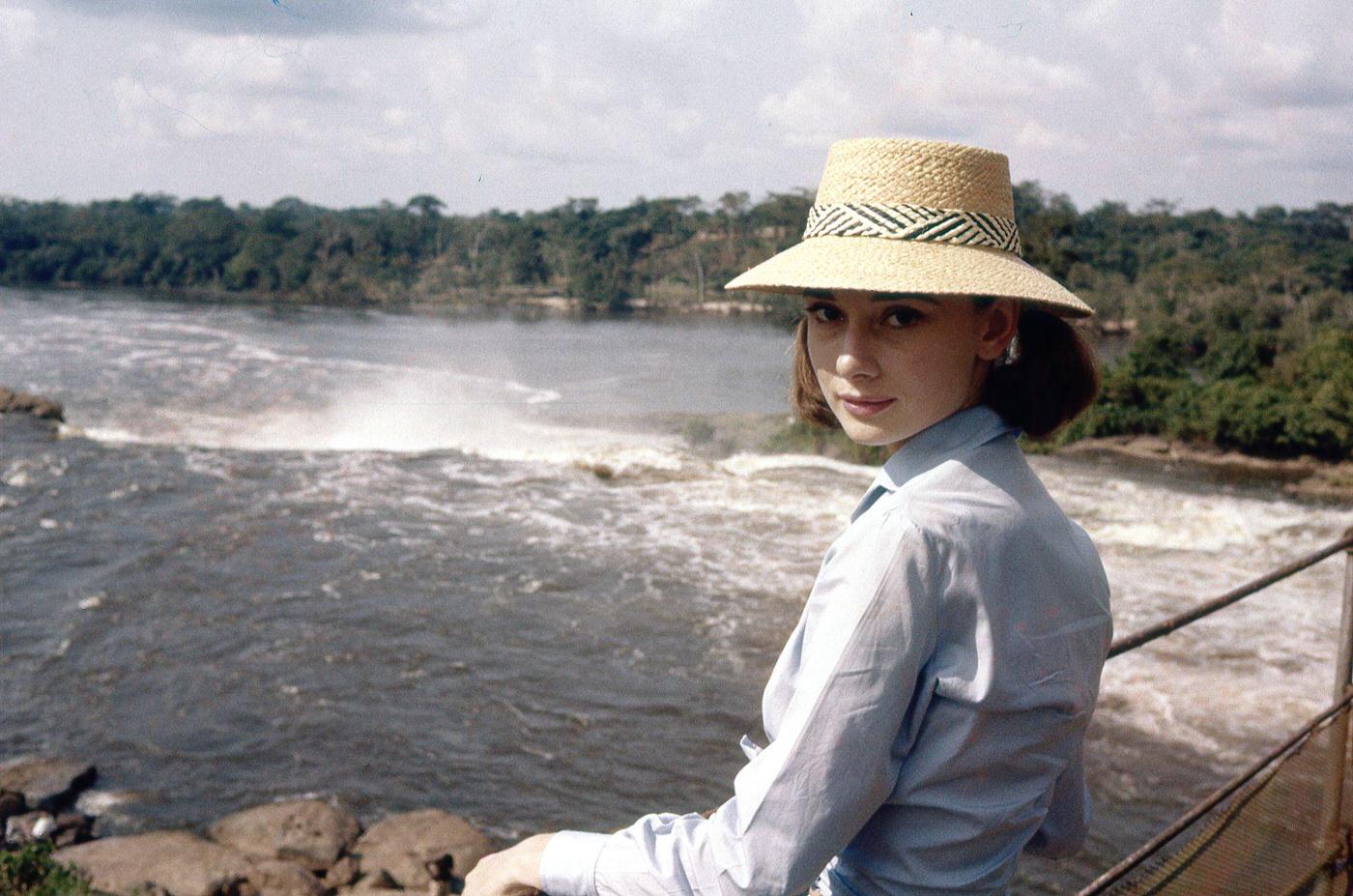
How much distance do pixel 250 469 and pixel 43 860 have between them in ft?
50.6

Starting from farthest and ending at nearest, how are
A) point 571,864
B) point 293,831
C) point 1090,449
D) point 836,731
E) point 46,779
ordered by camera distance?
1. point 1090,449
2. point 46,779
3. point 293,831
4. point 571,864
5. point 836,731

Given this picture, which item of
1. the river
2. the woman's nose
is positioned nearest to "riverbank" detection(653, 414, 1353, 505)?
the river

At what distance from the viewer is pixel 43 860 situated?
19.9 ft

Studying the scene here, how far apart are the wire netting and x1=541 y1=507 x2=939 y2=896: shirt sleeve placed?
1.40 m

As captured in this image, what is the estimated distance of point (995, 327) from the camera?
1.53 m

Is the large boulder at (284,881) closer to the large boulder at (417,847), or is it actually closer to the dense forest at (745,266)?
the large boulder at (417,847)

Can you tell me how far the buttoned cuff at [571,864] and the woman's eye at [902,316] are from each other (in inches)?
26.7

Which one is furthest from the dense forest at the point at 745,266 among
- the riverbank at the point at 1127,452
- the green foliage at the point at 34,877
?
the green foliage at the point at 34,877

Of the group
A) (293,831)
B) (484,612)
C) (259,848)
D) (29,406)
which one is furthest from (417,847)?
(29,406)

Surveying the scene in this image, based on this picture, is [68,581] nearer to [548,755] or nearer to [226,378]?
[548,755]

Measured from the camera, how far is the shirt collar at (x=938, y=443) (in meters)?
1.41

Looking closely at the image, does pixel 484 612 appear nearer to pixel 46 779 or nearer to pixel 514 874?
pixel 46 779

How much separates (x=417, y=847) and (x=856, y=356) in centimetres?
739

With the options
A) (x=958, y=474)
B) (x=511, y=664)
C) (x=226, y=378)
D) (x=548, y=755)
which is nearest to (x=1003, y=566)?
(x=958, y=474)
